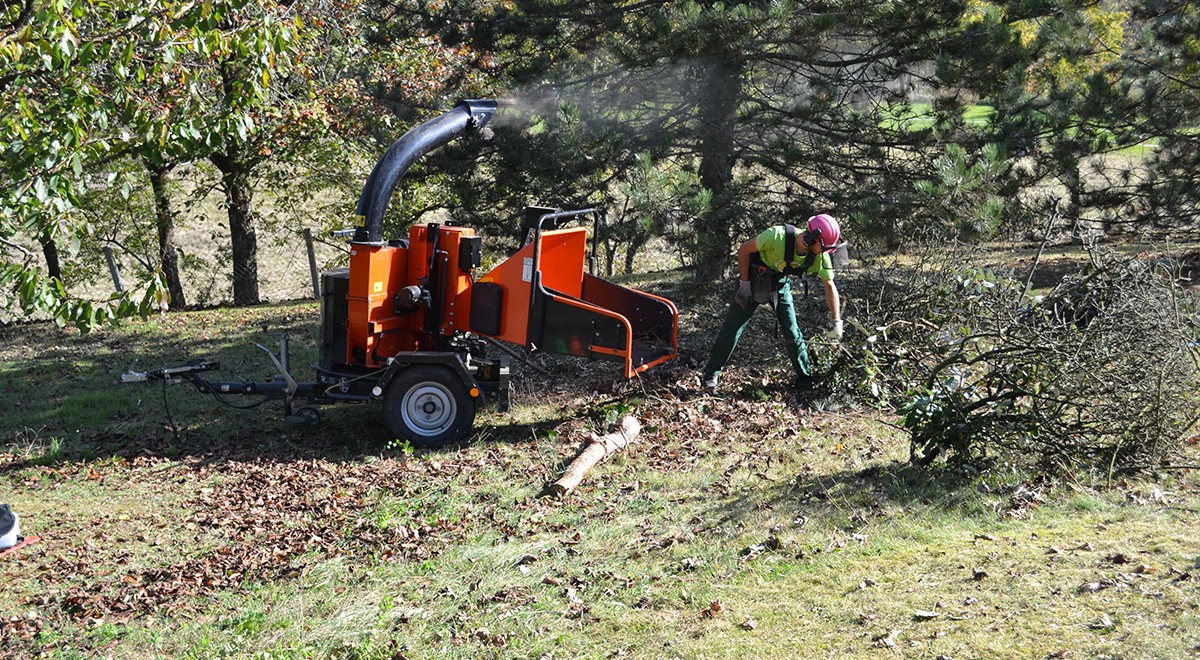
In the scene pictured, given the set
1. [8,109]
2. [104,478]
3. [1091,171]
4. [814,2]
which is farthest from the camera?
[1091,171]

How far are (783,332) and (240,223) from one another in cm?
1083

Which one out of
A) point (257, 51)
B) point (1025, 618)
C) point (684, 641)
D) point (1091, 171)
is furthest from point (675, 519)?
point (1091, 171)

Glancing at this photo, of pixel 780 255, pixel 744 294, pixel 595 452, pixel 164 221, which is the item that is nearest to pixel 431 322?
pixel 595 452

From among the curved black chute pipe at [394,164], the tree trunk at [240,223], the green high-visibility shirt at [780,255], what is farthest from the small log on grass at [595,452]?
the tree trunk at [240,223]

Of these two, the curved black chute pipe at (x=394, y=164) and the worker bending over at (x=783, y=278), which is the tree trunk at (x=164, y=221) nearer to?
the curved black chute pipe at (x=394, y=164)

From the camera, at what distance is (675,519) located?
21.3 feet

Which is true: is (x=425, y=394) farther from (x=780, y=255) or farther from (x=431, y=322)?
(x=780, y=255)

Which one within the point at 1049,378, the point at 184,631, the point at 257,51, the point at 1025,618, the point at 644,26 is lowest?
the point at 184,631

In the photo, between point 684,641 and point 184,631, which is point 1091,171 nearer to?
point 684,641

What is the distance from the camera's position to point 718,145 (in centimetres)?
1210

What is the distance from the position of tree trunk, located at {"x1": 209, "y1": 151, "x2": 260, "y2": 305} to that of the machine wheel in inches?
333

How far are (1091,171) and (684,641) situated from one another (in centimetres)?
1115

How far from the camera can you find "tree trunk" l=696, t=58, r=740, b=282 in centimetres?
1089

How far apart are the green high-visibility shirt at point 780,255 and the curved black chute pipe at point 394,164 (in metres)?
2.79
